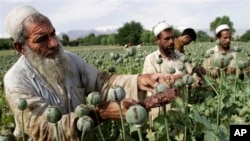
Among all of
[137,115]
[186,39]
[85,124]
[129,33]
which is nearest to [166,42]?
[186,39]

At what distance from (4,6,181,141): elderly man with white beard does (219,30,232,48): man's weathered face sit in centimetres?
299

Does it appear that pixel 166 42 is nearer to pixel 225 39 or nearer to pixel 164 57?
pixel 164 57

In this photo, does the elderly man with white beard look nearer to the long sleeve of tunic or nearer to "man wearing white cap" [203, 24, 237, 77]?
the long sleeve of tunic

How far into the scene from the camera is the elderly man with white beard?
248 centimetres

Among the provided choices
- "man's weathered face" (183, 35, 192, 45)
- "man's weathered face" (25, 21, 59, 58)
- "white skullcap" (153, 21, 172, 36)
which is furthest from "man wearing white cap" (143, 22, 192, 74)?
"man's weathered face" (25, 21, 59, 58)

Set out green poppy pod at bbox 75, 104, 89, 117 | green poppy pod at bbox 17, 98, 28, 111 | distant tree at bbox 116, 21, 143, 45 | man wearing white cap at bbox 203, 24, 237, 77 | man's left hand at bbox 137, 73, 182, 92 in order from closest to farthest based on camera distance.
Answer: green poppy pod at bbox 75, 104, 89, 117 < green poppy pod at bbox 17, 98, 28, 111 < man's left hand at bbox 137, 73, 182, 92 < man wearing white cap at bbox 203, 24, 237, 77 < distant tree at bbox 116, 21, 143, 45

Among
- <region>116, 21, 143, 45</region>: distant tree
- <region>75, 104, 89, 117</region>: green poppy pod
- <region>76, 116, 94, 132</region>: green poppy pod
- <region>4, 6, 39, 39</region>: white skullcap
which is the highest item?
<region>4, 6, 39, 39</region>: white skullcap

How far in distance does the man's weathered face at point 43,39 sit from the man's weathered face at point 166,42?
2.05 metres

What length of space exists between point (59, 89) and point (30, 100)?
0.36 meters

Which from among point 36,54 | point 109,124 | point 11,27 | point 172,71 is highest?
point 11,27

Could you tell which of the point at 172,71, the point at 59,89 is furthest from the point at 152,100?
the point at 172,71

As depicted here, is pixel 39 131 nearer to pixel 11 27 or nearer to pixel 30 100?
pixel 30 100

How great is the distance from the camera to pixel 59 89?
281 cm

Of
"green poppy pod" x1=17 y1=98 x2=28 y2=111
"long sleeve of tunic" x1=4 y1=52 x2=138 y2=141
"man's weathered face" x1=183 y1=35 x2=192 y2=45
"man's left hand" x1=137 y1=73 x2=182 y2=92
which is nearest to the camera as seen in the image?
"green poppy pod" x1=17 y1=98 x2=28 y2=111
